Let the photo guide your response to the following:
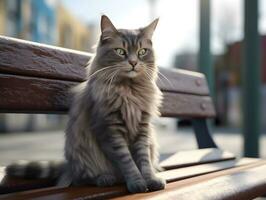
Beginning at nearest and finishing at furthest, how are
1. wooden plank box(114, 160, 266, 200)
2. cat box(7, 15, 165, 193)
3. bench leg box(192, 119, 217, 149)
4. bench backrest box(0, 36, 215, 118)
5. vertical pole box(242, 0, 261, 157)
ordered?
wooden plank box(114, 160, 266, 200) < cat box(7, 15, 165, 193) < bench backrest box(0, 36, 215, 118) < bench leg box(192, 119, 217, 149) < vertical pole box(242, 0, 261, 157)

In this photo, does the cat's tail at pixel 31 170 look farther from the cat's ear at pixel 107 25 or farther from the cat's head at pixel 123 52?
the cat's ear at pixel 107 25

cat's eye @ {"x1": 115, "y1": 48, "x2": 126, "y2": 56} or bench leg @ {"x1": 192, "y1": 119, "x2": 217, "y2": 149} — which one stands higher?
cat's eye @ {"x1": 115, "y1": 48, "x2": 126, "y2": 56}

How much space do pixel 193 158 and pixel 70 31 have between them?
2894 cm

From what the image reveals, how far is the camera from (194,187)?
1858mm

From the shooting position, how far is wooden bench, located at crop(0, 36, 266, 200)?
6.03 ft

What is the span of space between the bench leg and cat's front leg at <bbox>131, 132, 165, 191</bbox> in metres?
1.72

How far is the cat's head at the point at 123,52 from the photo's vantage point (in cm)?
208

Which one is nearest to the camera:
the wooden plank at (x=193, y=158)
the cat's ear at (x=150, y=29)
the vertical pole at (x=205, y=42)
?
the cat's ear at (x=150, y=29)

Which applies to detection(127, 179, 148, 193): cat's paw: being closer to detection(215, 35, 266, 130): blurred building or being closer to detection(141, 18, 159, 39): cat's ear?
detection(141, 18, 159, 39): cat's ear

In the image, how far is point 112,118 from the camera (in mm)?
2020

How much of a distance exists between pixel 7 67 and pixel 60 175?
622 millimetres

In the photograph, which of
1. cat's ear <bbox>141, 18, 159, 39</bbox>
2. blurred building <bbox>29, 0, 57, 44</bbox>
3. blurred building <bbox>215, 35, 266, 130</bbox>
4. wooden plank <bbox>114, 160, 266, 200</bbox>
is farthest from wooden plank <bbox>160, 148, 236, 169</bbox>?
blurred building <bbox>215, 35, 266, 130</bbox>

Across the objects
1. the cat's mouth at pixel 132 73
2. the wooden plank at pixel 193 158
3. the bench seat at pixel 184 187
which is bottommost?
the wooden plank at pixel 193 158

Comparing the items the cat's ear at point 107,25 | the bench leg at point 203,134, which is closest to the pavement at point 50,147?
the bench leg at point 203,134
